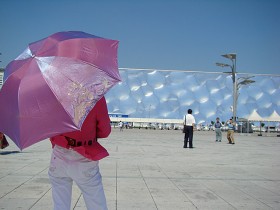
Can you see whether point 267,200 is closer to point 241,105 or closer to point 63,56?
point 63,56

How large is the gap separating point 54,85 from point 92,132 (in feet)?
1.59

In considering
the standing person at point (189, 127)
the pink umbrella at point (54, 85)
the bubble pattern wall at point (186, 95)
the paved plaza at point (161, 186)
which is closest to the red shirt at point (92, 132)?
the pink umbrella at point (54, 85)

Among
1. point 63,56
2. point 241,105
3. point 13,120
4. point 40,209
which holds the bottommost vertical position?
point 40,209

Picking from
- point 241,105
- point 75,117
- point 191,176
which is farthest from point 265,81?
point 75,117

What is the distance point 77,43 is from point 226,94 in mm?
66809

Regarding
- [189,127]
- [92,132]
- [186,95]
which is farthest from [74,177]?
[186,95]

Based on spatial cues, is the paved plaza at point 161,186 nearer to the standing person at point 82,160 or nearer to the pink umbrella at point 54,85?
the standing person at point 82,160

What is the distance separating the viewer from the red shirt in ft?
8.68

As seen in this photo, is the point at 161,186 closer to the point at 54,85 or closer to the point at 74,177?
the point at 74,177

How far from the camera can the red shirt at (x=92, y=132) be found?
2.64 m

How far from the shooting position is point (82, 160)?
2668 millimetres

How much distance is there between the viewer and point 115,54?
2.79 metres

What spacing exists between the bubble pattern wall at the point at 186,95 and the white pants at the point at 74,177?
5973 cm

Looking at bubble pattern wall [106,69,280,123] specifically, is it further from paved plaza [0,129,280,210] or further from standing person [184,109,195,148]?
paved plaza [0,129,280,210]
